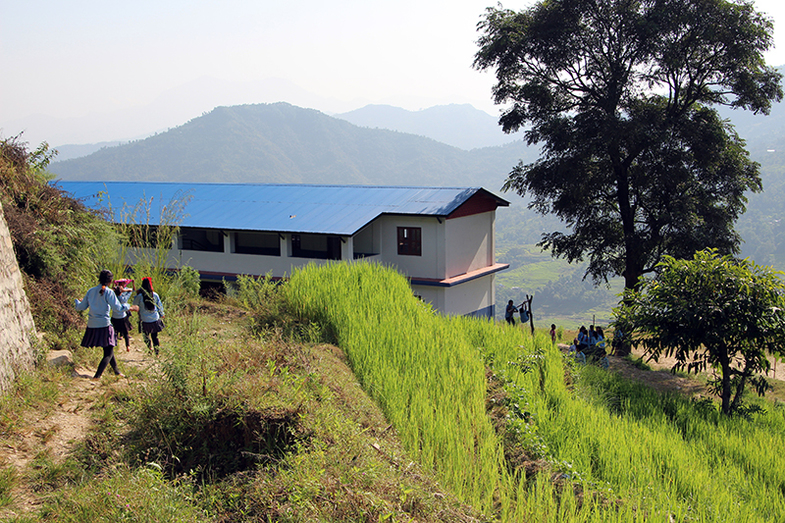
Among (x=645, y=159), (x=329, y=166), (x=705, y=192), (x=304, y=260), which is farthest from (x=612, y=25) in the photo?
(x=329, y=166)

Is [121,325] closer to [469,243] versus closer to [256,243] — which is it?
[469,243]

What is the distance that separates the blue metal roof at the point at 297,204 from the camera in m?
22.0

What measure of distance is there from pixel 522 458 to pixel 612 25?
18819mm

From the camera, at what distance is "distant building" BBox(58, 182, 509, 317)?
22.0 m

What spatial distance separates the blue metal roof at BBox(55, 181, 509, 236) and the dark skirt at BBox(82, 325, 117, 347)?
13.3m

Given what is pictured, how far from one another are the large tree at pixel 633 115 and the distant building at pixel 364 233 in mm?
2936

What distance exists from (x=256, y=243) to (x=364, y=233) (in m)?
5.88

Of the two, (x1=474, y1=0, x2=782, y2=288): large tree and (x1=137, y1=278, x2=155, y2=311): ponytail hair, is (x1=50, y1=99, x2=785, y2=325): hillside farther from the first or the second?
(x1=137, y1=278, x2=155, y2=311): ponytail hair

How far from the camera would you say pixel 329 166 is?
183m

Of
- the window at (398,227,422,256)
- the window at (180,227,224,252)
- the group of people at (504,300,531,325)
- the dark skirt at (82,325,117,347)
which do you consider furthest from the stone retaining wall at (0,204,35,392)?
the window at (180,227,224,252)

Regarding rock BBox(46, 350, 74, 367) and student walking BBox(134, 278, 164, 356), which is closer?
rock BBox(46, 350, 74, 367)

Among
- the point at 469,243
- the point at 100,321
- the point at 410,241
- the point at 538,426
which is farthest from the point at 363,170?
the point at 538,426

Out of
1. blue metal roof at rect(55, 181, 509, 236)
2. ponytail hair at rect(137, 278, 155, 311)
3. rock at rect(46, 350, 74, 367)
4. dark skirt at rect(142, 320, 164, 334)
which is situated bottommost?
rock at rect(46, 350, 74, 367)

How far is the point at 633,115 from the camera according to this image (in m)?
21.1
